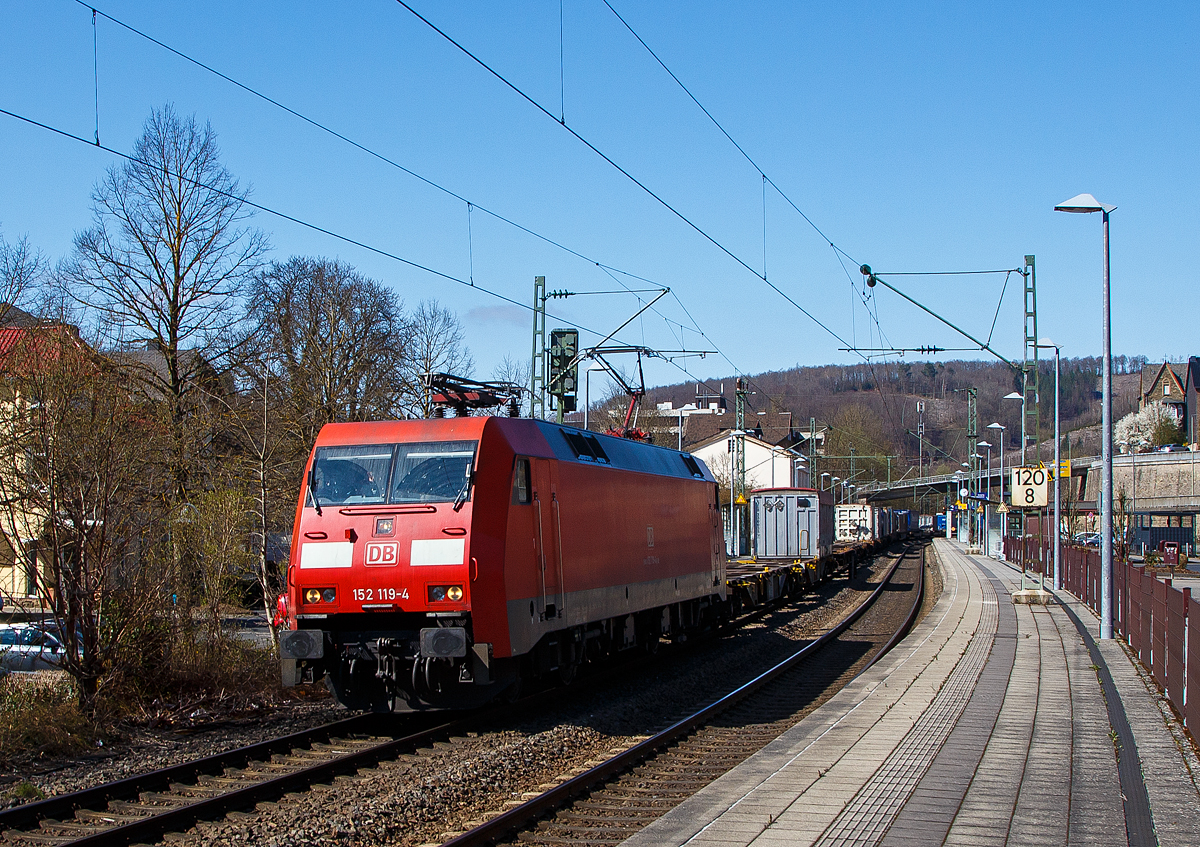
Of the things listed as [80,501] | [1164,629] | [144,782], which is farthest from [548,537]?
[1164,629]

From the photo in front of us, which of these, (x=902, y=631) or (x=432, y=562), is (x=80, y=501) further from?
(x=902, y=631)

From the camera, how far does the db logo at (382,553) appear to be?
10.6 meters

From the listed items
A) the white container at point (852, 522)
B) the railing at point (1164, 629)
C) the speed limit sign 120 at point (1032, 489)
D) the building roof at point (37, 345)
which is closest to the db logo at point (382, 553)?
the building roof at point (37, 345)

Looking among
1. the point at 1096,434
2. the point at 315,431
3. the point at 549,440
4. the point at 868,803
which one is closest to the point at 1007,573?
the point at 315,431

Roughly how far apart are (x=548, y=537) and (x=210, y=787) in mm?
4569

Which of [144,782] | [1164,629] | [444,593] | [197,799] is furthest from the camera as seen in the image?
[1164,629]

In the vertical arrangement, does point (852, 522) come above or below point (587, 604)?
below

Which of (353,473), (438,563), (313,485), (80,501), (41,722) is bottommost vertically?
(41,722)

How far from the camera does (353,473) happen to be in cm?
1134

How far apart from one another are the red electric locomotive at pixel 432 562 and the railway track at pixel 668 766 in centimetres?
178

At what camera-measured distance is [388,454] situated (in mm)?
11320

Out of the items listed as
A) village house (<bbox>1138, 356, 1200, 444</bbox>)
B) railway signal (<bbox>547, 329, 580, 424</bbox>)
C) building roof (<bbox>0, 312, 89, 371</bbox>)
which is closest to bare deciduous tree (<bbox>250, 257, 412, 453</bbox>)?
railway signal (<bbox>547, 329, 580, 424</bbox>)

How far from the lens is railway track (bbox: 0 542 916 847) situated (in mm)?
7219

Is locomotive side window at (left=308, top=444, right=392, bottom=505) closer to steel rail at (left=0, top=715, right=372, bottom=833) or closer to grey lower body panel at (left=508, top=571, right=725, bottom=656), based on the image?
grey lower body panel at (left=508, top=571, right=725, bottom=656)
